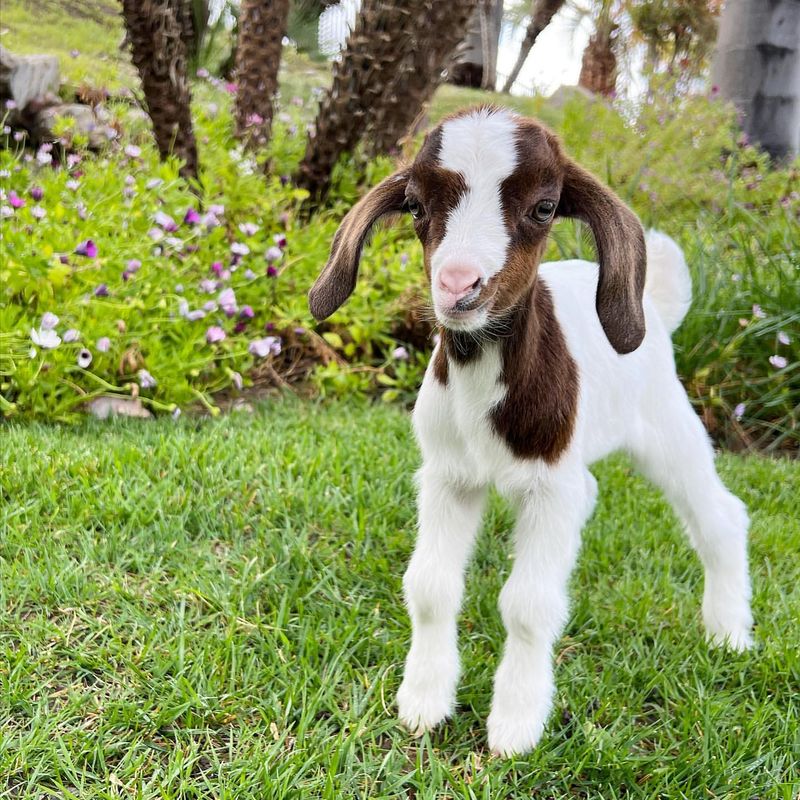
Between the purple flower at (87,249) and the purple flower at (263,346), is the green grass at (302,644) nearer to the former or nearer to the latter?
the purple flower at (263,346)

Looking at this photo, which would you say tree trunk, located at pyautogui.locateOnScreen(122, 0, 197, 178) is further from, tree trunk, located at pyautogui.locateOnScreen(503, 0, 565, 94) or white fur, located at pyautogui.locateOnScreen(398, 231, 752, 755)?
tree trunk, located at pyautogui.locateOnScreen(503, 0, 565, 94)

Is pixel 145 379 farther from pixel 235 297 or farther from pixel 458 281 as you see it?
Answer: pixel 458 281

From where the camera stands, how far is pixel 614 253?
5.57 ft

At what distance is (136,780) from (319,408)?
2.60 m

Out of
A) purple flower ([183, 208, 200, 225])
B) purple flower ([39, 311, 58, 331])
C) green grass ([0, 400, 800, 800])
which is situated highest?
purple flower ([183, 208, 200, 225])

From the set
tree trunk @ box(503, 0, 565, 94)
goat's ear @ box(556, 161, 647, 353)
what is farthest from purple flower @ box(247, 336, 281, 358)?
tree trunk @ box(503, 0, 565, 94)

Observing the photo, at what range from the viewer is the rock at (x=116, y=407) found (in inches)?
144

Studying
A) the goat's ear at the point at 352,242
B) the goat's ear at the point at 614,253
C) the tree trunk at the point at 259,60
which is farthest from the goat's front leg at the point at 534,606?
the tree trunk at the point at 259,60

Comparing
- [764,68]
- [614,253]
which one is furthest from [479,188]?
[764,68]

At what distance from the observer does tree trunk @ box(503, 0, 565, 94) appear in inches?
576

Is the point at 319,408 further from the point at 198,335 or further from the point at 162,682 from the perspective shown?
the point at 162,682

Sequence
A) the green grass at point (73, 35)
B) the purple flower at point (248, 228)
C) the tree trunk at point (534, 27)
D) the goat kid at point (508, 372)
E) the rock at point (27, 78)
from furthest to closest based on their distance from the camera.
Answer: the tree trunk at point (534, 27), the green grass at point (73, 35), the rock at point (27, 78), the purple flower at point (248, 228), the goat kid at point (508, 372)

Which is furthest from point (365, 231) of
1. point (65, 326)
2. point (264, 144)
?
point (264, 144)

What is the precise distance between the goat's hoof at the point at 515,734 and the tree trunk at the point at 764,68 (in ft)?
25.4
